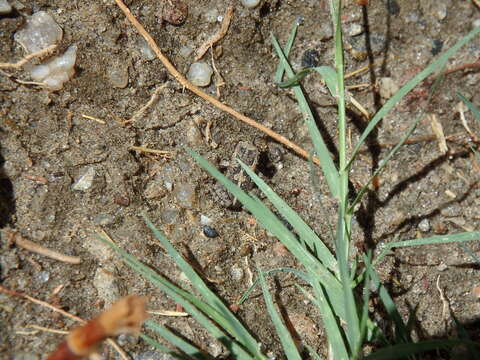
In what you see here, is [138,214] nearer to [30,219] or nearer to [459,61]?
[30,219]

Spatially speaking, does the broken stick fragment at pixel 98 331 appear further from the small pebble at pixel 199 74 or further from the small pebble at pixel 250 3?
the small pebble at pixel 250 3

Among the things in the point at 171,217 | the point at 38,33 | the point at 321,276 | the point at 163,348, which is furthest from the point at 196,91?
the point at 163,348

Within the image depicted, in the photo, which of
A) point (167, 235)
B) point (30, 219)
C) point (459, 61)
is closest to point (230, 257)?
point (167, 235)

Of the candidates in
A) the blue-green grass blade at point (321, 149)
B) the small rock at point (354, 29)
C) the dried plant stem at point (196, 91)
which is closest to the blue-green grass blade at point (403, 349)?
the blue-green grass blade at point (321, 149)

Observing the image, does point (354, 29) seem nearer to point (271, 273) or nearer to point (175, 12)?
point (175, 12)

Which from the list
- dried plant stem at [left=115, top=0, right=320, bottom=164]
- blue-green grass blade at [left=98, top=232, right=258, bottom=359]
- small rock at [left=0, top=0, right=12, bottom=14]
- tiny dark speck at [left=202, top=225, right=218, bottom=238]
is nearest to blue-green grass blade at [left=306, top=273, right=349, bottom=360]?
blue-green grass blade at [left=98, top=232, right=258, bottom=359]

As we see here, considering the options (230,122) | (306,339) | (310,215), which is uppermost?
(230,122)
